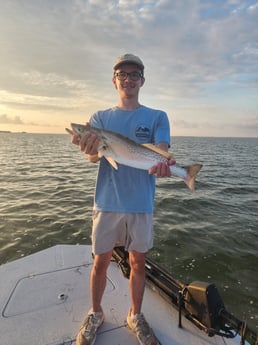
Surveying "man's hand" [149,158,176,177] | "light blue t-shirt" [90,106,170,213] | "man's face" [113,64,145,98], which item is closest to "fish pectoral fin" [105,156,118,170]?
"light blue t-shirt" [90,106,170,213]

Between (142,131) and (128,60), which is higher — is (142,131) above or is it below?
below

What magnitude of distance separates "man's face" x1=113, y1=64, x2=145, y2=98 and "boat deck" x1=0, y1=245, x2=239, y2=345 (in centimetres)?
308

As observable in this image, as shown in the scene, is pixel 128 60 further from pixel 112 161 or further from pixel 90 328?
pixel 90 328

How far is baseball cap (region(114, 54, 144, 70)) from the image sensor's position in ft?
11.7

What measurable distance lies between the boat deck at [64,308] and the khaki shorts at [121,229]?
1.07m

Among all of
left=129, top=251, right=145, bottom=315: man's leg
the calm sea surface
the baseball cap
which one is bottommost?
the calm sea surface

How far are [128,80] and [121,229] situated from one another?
197 centimetres

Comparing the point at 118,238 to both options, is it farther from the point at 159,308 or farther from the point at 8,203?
the point at 8,203

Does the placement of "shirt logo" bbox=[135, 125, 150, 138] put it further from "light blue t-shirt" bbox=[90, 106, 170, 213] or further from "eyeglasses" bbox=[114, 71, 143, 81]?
"eyeglasses" bbox=[114, 71, 143, 81]

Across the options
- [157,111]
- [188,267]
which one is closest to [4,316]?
[157,111]

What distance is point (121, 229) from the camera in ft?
11.8

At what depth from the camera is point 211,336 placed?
3.54 meters

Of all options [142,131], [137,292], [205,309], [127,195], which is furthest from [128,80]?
[205,309]

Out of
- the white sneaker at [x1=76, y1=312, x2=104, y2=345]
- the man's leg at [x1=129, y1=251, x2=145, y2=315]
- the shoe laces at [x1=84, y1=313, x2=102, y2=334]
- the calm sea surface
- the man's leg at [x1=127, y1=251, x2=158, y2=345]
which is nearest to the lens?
the white sneaker at [x1=76, y1=312, x2=104, y2=345]
